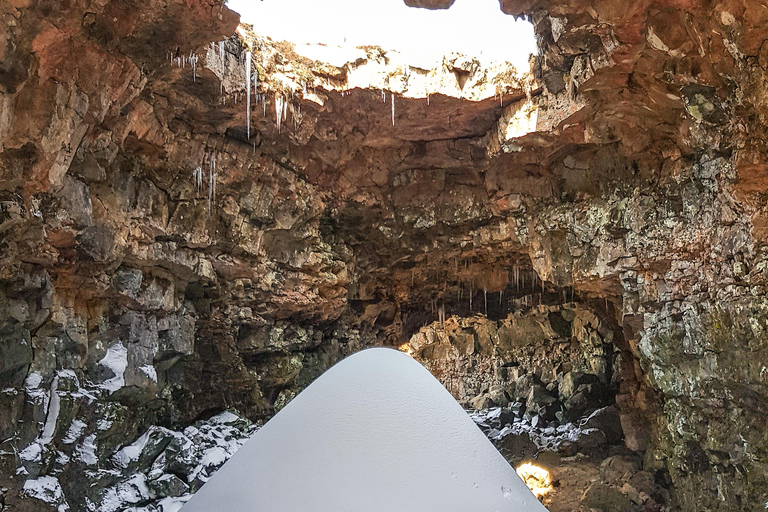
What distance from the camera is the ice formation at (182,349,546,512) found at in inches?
74.4

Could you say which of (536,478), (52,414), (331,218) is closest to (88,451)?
(52,414)

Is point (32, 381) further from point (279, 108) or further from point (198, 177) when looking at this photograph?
point (279, 108)

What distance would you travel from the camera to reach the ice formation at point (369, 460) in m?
1.89

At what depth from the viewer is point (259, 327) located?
11492 millimetres

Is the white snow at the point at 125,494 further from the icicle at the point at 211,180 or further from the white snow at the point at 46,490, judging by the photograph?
the icicle at the point at 211,180

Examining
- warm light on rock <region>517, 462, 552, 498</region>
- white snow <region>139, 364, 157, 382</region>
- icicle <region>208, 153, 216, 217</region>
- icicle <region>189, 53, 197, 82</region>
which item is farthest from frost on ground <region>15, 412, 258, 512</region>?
warm light on rock <region>517, 462, 552, 498</region>

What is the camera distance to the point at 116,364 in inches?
328

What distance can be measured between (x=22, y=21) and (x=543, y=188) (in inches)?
327

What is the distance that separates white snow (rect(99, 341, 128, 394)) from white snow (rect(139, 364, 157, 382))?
34cm

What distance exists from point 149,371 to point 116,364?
0.62 metres

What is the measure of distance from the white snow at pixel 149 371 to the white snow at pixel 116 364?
341 millimetres

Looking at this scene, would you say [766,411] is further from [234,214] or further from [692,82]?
[234,214]

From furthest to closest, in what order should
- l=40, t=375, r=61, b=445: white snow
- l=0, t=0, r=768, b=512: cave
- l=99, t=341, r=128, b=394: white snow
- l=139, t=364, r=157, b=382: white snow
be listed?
l=139, t=364, r=157, b=382: white snow, l=99, t=341, r=128, b=394: white snow, l=40, t=375, r=61, b=445: white snow, l=0, t=0, r=768, b=512: cave

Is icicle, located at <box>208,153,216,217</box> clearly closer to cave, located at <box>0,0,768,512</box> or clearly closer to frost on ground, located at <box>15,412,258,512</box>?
cave, located at <box>0,0,768,512</box>
